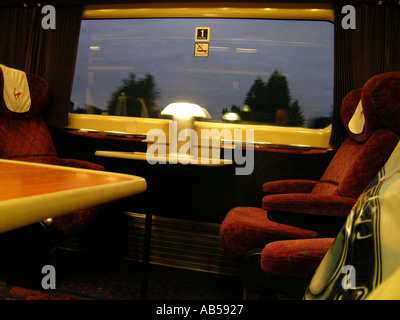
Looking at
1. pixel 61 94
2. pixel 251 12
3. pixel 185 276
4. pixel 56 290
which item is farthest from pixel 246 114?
pixel 56 290

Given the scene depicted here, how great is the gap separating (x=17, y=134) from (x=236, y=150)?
1.65 metres

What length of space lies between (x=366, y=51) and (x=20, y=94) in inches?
103

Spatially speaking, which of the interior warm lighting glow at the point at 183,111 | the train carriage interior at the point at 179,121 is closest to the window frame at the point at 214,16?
the train carriage interior at the point at 179,121

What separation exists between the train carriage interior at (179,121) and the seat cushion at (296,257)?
506 millimetres

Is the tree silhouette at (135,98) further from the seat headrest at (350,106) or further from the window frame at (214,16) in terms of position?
the seat headrest at (350,106)

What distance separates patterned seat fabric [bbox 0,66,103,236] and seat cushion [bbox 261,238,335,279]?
169 cm

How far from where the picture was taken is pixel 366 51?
229cm

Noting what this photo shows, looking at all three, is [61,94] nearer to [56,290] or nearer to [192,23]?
[192,23]

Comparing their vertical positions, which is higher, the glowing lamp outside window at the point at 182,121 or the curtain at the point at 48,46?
the curtain at the point at 48,46

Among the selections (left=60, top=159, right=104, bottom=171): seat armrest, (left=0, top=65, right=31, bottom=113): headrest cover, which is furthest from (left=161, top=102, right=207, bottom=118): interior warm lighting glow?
(left=0, top=65, right=31, bottom=113): headrest cover

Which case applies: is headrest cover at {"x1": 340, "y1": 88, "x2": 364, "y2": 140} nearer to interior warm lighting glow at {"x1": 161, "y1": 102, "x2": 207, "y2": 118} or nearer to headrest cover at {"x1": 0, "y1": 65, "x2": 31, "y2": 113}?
interior warm lighting glow at {"x1": 161, "y1": 102, "x2": 207, "y2": 118}

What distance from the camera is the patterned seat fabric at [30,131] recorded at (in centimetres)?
215
